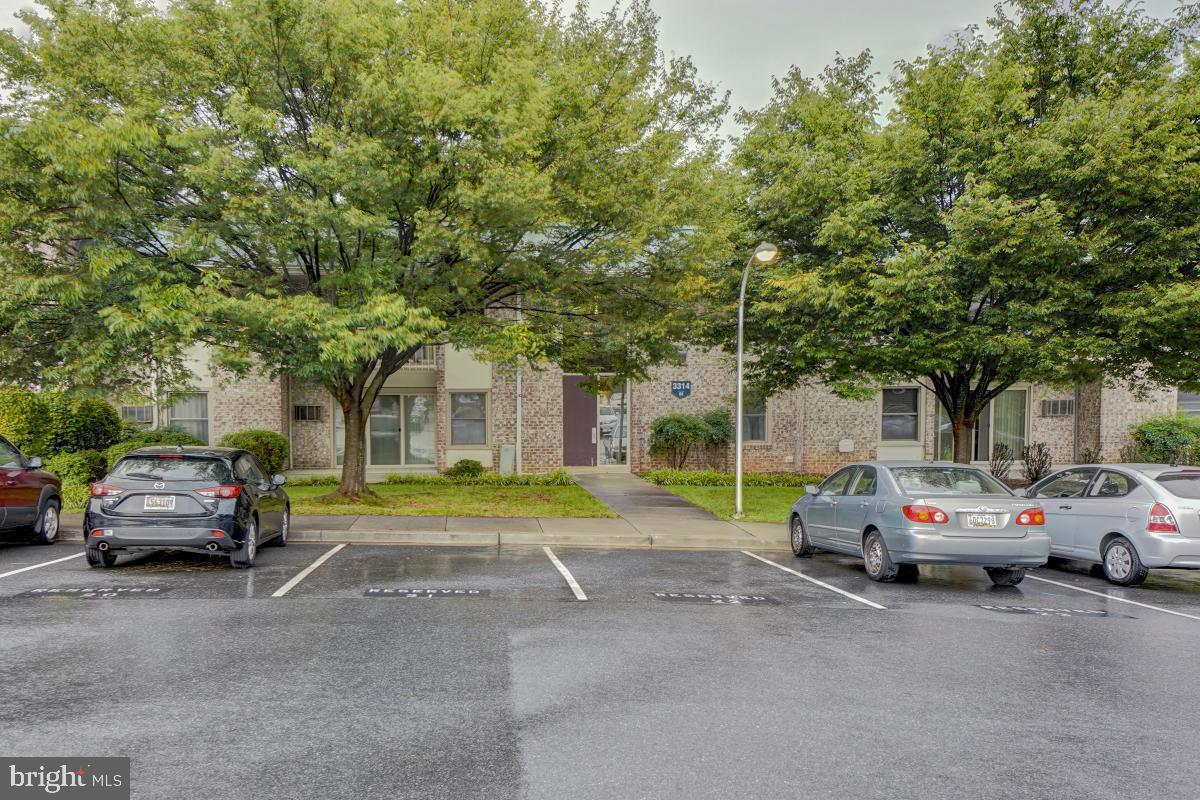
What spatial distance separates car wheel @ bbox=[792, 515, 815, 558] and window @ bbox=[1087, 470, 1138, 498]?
12.6 feet

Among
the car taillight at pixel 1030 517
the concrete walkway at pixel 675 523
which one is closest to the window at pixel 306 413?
the concrete walkway at pixel 675 523

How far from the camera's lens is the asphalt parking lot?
385 cm

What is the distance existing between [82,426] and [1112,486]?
20.1 metres

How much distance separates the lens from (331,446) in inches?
905

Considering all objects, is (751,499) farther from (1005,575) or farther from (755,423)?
(1005,575)

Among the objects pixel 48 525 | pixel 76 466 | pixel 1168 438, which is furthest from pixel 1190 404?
pixel 76 466

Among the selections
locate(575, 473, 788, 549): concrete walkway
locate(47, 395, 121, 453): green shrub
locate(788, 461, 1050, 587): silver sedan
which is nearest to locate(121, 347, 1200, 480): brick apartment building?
locate(47, 395, 121, 453): green shrub

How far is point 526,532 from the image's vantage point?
12.4 meters

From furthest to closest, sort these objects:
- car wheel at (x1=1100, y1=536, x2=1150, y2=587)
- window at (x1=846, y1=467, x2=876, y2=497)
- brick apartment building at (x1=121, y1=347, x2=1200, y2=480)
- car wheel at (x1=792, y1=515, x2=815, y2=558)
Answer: brick apartment building at (x1=121, y1=347, x2=1200, y2=480), car wheel at (x1=792, y1=515, x2=815, y2=558), window at (x1=846, y1=467, x2=876, y2=497), car wheel at (x1=1100, y1=536, x2=1150, y2=587)

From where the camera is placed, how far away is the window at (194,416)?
22109 millimetres

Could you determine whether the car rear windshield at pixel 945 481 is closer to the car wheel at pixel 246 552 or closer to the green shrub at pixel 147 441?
the car wheel at pixel 246 552

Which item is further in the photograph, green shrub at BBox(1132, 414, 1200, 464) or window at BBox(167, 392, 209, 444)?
green shrub at BBox(1132, 414, 1200, 464)

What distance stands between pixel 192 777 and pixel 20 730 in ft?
4.37

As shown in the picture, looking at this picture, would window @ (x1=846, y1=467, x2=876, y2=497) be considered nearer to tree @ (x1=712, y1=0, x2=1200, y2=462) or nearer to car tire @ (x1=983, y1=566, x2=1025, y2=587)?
car tire @ (x1=983, y1=566, x2=1025, y2=587)
